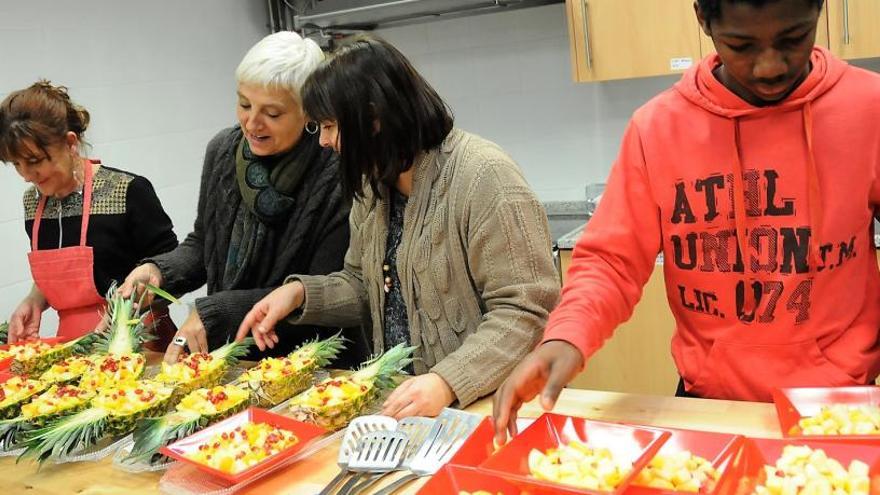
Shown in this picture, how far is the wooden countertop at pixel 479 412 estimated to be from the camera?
4.70 feet

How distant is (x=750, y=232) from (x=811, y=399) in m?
0.29

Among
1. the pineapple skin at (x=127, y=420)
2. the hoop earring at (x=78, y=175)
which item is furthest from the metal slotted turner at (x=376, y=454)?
the hoop earring at (x=78, y=175)

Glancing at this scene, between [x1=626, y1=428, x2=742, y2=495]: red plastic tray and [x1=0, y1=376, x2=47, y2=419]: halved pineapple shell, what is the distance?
1.34m

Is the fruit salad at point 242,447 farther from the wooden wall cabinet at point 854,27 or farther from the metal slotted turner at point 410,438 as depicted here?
the wooden wall cabinet at point 854,27

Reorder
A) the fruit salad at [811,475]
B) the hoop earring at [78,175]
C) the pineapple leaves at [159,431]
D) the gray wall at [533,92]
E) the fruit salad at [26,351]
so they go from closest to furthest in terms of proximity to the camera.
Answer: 1. the fruit salad at [811,475]
2. the pineapple leaves at [159,431]
3. the fruit salad at [26,351]
4. the hoop earring at [78,175]
5. the gray wall at [533,92]

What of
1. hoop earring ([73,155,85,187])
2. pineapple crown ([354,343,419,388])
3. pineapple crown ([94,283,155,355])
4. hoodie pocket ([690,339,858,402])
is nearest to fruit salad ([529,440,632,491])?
hoodie pocket ([690,339,858,402])

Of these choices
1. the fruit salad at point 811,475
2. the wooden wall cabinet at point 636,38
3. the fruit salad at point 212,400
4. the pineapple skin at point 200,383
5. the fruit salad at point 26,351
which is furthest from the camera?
the wooden wall cabinet at point 636,38

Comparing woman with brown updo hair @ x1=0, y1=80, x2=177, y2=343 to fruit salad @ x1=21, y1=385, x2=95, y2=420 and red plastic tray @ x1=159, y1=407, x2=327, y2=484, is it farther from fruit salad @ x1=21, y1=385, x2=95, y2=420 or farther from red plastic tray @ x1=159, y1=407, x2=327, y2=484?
red plastic tray @ x1=159, y1=407, x2=327, y2=484

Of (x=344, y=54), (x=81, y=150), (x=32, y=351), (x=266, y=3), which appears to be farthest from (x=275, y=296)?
(x=266, y=3)

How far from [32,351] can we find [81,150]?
81 centimetres

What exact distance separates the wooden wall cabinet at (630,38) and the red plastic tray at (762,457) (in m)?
2.32

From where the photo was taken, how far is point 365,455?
4.72ft

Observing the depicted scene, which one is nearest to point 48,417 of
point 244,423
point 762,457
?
point 244,423

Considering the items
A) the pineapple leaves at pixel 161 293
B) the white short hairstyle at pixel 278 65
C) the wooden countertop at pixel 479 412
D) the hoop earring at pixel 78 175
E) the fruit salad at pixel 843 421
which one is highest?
the white short hairstyle at pixel 278 65
